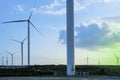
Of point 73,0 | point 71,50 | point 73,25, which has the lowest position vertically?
point 71,50

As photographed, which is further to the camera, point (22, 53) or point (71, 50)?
point (22, 53)

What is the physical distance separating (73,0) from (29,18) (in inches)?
618

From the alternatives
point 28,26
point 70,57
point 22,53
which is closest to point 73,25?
point 70,57

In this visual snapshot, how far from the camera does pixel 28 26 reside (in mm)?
81812

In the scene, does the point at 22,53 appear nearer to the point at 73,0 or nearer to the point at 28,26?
the point at 28,26

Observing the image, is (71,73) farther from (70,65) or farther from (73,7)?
(73,7)

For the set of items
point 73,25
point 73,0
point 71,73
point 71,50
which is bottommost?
point 71,73

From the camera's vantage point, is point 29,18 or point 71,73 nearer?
point 71,73

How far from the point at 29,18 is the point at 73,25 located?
16072mm

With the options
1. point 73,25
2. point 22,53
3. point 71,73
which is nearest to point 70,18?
point 73,25

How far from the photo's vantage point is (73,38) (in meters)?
70.8

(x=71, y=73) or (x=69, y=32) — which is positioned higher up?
(x=69, y=32)

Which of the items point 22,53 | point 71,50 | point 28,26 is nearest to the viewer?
point 71,50

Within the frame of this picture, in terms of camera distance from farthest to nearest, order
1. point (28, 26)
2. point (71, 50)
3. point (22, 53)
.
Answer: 1. point (22, 53)
2. point (28, 26)
3. point (71, 50)
